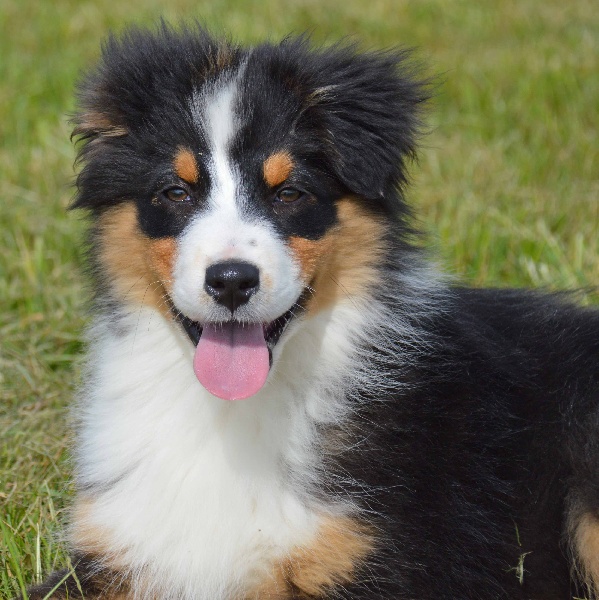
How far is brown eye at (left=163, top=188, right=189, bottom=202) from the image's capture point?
3.68 meters

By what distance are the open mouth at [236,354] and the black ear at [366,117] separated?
0.52 metres

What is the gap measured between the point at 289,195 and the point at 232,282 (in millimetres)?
510

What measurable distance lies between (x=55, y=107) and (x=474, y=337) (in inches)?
236

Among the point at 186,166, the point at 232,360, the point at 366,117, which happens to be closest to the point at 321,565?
the point at 232,360

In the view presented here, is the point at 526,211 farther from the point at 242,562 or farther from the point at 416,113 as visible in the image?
the point at 242,562

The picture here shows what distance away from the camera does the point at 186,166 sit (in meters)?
3.65

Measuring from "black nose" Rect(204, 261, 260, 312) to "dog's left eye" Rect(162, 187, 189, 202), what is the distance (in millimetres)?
418

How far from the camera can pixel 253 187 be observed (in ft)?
11.9

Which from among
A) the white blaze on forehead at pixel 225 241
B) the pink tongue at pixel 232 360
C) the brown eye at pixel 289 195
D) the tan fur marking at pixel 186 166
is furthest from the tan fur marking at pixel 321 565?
the tan fur marking at pixel 186 166

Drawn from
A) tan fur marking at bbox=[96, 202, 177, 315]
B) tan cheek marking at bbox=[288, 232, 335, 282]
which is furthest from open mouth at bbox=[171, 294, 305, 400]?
tan fur marking at bbox=[96, 202, 177, 315]

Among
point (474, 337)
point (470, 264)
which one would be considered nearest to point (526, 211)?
point (470, 264)

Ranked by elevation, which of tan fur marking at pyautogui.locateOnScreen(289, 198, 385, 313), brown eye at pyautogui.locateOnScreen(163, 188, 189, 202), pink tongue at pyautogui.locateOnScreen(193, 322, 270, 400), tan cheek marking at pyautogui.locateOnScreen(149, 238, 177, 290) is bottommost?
pink tongue at pyautogui.locateOnScreen(193, 322, 270, 400)

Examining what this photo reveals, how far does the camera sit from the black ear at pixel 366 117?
375 centimetres

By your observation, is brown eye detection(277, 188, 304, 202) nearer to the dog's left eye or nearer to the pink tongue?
the dog's left eye
